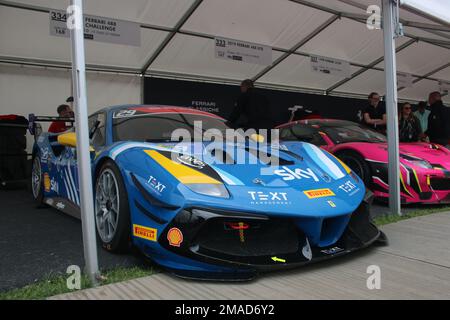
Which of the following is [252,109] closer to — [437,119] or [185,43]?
[185,43]

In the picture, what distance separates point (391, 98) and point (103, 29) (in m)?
4.29

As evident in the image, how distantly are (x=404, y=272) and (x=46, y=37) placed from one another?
19.8 feet

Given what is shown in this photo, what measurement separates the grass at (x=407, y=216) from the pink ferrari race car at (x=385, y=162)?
0.10 m

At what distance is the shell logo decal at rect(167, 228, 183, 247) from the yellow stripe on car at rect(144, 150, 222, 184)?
27cm

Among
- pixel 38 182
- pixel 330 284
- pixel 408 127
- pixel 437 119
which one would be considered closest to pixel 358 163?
pixel 408 127

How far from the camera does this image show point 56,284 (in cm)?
209

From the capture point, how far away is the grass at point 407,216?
3.65 metres

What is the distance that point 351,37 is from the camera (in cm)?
829

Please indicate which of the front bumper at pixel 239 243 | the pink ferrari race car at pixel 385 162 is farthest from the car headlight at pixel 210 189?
the pink ferrari race car at pixel 385 162

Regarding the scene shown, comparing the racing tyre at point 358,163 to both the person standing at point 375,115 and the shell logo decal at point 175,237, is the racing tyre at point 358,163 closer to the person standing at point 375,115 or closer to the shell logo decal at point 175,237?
the person standing at point 375,115

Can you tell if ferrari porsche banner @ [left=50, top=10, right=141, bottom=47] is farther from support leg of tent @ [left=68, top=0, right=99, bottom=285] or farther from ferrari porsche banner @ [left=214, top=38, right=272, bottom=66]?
support leg of tent @ [left=68, top=0, right=99, bottom=285]

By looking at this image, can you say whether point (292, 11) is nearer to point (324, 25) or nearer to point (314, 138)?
point (324, 25)

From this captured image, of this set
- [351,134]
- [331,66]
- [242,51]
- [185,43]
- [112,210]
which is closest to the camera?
[112,210]

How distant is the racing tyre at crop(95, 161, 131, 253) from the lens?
2.46 metres
